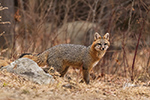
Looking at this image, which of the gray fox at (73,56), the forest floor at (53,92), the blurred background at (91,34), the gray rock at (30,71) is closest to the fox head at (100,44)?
the gray fox at (73,56)

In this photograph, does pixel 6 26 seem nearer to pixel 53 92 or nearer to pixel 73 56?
pixel 73 56

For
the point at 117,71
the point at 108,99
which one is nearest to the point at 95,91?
the point at 108,99

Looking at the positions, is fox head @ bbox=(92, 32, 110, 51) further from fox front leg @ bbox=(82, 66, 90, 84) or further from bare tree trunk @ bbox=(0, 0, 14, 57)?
bare tree trunk @ bbox=(0, 0, 14, 57)

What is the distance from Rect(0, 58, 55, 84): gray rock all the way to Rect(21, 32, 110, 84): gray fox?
85 cm

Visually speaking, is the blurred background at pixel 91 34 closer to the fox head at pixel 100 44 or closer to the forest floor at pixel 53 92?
the fox head at pixel 100 44

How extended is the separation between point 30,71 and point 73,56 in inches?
54.6

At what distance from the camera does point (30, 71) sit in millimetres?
4488

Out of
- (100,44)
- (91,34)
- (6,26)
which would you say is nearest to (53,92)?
(100,44)

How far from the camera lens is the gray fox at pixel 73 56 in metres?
5.46

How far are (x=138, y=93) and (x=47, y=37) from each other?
14.1 feet

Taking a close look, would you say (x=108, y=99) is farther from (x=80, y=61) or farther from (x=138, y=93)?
(x=80, y=61)

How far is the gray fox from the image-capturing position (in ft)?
17.9

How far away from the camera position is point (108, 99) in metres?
4.30

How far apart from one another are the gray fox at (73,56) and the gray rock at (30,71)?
85cm
